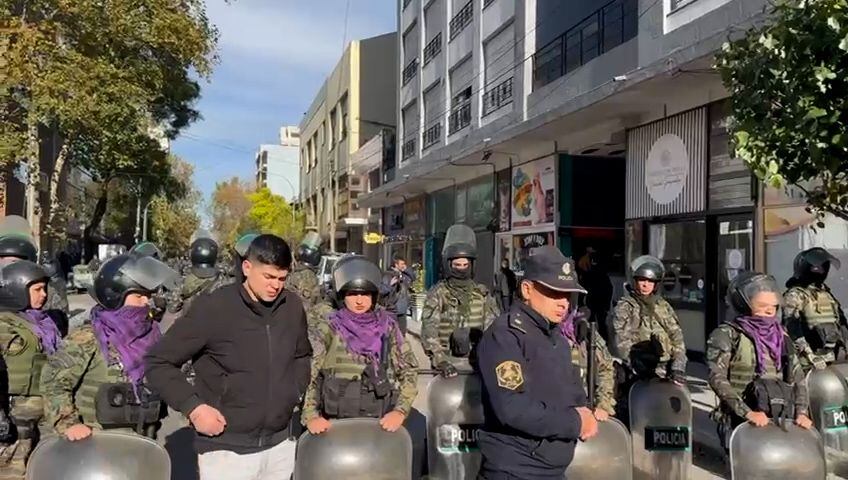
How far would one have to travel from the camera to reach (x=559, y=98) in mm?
17906

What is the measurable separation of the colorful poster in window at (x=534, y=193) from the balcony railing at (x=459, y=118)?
217 inches

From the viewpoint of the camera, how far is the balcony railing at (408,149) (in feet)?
107

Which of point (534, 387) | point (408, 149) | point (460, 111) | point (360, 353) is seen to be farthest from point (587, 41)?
point (408, 149)

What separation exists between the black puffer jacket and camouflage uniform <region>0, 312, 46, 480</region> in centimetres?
224

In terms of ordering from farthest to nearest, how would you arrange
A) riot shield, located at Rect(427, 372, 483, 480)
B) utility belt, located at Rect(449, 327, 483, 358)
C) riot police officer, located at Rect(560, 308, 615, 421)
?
1. utility belt, located at Rect(449, 327, 483, 358)
2. riot shield, located at Rect(427, 372, 483, 480)
3. riot police officer, located at Rect(560, 308, 615, 421)

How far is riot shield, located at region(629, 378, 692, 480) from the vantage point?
5164 millimetres

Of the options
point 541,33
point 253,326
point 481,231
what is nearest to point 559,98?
point 541,33

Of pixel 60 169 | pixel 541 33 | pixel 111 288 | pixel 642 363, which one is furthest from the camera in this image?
pixel 541 33

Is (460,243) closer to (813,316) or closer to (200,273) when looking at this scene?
(813,316)

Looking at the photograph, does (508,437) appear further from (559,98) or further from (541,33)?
(541,33)

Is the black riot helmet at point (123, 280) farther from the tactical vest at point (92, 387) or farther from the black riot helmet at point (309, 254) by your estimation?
the black riot helmet at point (309, 254)

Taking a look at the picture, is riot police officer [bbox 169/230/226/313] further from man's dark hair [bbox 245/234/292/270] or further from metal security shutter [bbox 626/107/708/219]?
metal security shutter [bbox 626/107/708/219]

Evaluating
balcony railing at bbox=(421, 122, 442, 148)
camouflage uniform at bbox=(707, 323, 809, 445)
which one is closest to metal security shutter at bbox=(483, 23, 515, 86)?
balcony railing at bbox=(421, 122, 442, 148)

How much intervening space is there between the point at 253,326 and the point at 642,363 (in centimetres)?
340
